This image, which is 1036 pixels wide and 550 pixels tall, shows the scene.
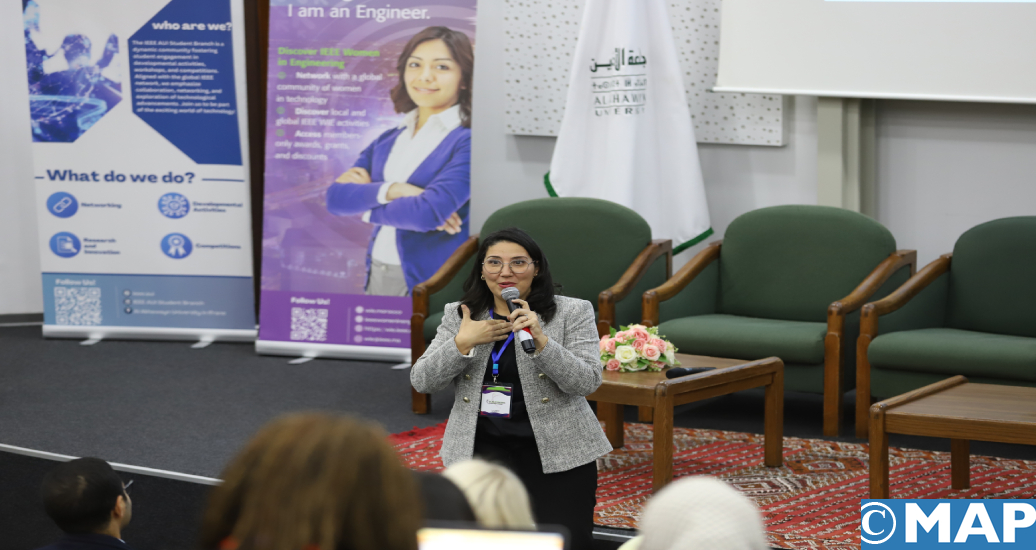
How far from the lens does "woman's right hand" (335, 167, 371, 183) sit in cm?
600

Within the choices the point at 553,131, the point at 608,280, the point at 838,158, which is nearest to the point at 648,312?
the point at 608,280

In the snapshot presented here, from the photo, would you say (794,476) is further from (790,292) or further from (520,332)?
(520,332)

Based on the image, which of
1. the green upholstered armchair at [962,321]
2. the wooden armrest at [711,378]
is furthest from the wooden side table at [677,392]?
the green upholstered armchair at [962,321]

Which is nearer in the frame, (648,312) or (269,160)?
(648,312)

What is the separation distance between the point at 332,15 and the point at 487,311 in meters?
3.58

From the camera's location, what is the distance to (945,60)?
499 cm

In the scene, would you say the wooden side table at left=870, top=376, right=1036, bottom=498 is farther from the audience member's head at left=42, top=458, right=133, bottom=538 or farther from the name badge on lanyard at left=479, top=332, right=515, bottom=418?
the audience member's head at left=42, top=458, right=133, bottom=538

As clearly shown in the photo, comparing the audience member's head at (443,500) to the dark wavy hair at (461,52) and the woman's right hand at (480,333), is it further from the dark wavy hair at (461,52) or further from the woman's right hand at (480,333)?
the dark wavy hair at (461,52)

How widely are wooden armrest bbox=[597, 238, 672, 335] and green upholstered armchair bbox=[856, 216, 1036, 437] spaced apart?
1.04 metres

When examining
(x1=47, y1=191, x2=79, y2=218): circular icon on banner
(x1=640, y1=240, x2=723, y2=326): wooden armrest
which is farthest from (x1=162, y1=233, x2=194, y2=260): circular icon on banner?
(x1=640, y1=240, x2=723, y2=326): wooden armrest

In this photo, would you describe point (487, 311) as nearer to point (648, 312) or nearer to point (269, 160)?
point (648, 312)

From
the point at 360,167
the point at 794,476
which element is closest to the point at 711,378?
the point at 794,476

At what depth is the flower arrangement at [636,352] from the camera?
396 centimetres

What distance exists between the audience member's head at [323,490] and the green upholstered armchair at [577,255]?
3.96 m
